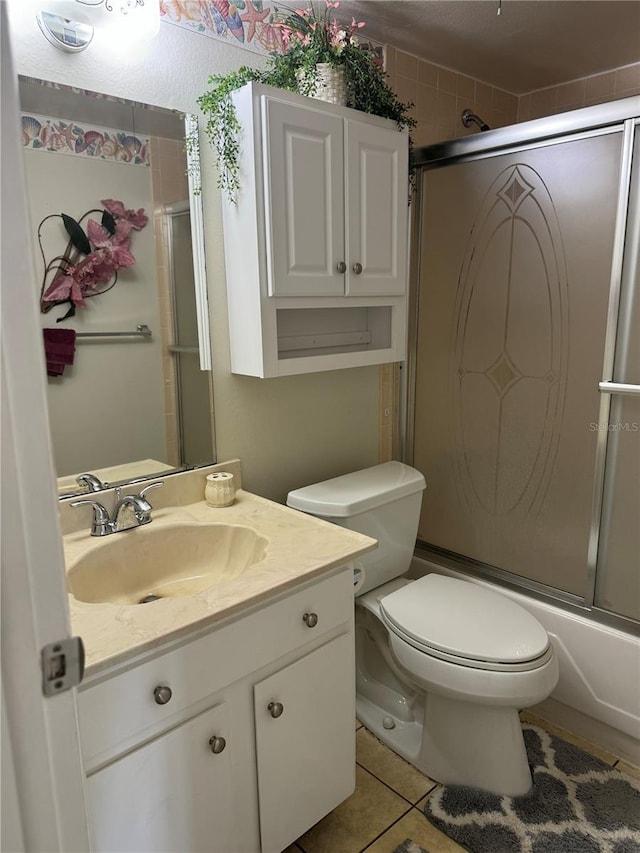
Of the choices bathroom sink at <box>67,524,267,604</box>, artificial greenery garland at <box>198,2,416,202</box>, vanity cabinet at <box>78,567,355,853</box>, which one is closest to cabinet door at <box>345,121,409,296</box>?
artificial greenery garland at <box>198,2,416,202</box>

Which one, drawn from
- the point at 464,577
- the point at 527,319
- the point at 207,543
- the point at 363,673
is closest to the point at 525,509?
the point at 464,577

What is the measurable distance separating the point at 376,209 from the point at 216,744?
58.7 inches

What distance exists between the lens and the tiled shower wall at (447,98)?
223 centimetres

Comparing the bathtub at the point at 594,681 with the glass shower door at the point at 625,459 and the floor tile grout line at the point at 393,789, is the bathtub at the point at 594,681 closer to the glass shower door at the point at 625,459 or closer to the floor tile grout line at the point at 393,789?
the glass shower door at the point at 625,459

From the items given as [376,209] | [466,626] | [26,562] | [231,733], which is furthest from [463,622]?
[26,562]

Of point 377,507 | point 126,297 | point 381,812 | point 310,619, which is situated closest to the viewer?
point 310,619

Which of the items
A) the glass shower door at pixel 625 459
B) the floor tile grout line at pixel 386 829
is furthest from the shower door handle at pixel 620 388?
the floor tile grout line at pixel 386 829

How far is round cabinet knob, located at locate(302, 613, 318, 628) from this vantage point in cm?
133

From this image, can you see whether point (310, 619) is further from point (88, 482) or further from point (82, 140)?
point (82, 140)

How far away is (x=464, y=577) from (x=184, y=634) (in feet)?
4.72

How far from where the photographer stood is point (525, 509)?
81.6 inches

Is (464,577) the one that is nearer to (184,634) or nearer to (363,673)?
(363,673)

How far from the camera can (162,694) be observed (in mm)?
1084

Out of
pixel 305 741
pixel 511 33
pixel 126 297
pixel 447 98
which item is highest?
pixel 511 33
